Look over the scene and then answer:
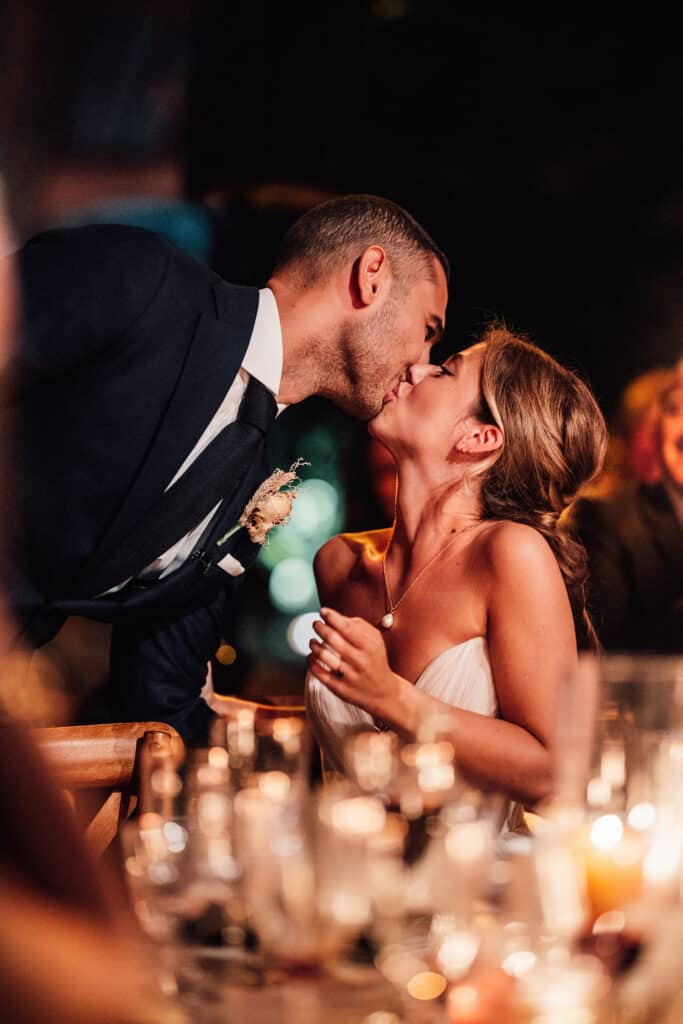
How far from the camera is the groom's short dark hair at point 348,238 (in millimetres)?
2125

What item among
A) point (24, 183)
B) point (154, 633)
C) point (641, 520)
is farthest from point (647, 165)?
point (154, 633)

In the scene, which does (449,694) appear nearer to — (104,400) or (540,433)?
(540,433)

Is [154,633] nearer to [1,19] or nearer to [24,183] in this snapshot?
[24,183]

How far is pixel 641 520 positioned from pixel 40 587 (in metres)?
3.27

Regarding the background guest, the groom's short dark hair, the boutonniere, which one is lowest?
the background guest

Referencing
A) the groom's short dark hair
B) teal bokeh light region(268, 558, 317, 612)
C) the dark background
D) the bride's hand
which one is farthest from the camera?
teal bokeh light region(268, 558, 317, 612)

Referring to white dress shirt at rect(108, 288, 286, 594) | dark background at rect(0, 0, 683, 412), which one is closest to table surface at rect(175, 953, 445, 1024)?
white dress shirt at rect(108, 288, 286, 594)

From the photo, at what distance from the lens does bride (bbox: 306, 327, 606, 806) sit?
170 cm

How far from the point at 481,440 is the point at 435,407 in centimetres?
13

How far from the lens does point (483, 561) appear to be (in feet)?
6.13

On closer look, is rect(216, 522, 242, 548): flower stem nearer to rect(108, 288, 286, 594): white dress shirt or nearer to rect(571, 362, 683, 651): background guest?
rect(108, 288, 286, 594): white dress shirt

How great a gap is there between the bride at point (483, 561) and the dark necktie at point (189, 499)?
347mm

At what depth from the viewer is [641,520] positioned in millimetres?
4328

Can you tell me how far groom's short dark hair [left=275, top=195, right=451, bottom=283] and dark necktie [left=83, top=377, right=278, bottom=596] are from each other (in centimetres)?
44
